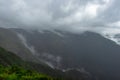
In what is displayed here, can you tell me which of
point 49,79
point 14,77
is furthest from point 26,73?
point 49,79

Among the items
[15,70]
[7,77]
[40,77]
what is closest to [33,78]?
[40,77]

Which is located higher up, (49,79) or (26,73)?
(26,73)

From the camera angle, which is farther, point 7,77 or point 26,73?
point 26,73

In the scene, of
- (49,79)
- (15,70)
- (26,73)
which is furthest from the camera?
(15,70)

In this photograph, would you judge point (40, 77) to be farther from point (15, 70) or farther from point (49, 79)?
point (15, 70)

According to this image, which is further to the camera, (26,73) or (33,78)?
(26,73)

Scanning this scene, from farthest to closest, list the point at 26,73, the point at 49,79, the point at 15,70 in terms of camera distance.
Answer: the point at 15,70, the point at 26,73, the point at 49,79

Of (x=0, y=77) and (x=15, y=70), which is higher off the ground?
(x=15, y=70)

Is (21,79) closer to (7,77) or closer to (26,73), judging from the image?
(7,77)
